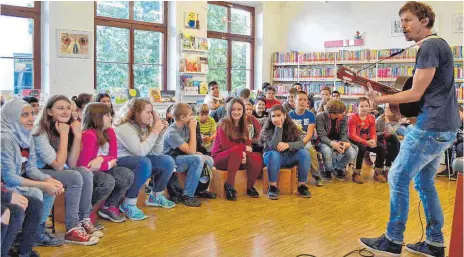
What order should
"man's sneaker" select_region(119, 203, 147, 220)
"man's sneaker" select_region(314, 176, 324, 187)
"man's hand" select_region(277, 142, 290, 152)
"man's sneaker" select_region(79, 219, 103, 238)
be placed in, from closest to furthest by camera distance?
"man's sneaker" select_region(79, 219, 103, 238) < "man's sneaker" select_region(119, 203, 147, 220) < "man's hand" select_region(277, 142, 290, 152) < "man's sneaker" select_region(314, 176, 324, 187)

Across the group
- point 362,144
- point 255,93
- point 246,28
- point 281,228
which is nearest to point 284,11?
point 246,28

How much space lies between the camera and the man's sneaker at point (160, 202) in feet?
13.8

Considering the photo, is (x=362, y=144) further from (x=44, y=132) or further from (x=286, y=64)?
(x=286, y=64)

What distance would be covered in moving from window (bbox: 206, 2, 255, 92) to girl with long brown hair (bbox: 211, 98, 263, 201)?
15.7ft

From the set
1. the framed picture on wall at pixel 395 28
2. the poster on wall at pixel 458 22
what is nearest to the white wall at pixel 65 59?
the framed picture on wall at pixel 395 28

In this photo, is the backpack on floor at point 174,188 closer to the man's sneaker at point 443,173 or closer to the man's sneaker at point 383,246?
the man's sneaker at point 383,246

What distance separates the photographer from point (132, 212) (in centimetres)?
381

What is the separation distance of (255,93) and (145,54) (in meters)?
2.34

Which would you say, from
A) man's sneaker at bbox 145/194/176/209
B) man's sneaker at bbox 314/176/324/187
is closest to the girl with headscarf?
man's sneaker at bbox 145/194/176/209

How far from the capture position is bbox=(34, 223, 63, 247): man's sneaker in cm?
308

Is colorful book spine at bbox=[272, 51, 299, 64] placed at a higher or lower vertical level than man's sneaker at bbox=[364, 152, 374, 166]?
higher

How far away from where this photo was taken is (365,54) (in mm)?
9047

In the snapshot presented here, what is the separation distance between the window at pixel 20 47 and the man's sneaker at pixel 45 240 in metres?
4.06

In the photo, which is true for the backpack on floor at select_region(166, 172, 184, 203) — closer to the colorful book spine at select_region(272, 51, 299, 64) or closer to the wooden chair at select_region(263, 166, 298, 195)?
the wooden chair at select_region(263, 166, 298, 195)
